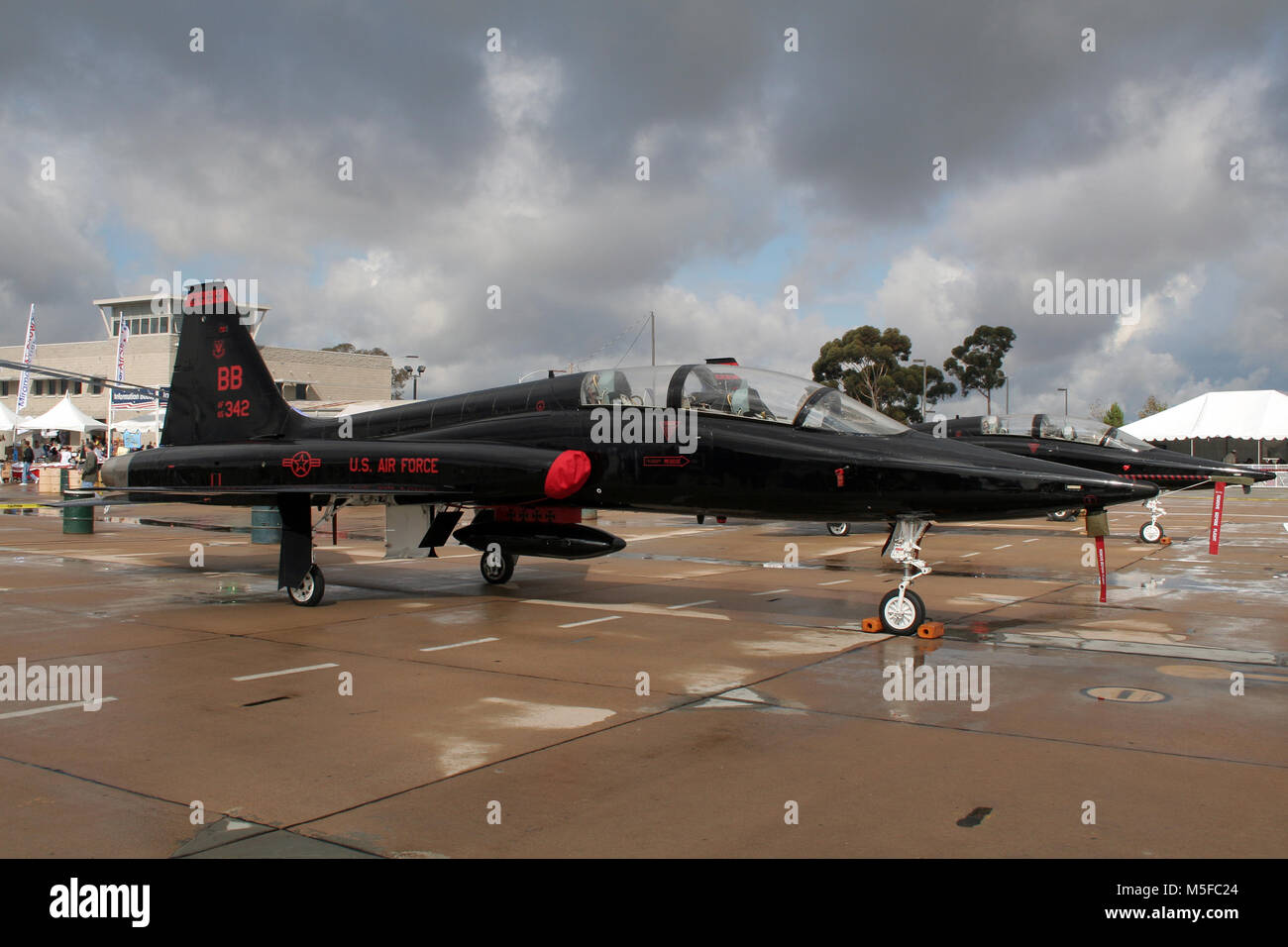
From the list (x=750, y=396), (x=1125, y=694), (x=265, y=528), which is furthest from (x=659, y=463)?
(x=265, y=528)

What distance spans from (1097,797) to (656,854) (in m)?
2.31

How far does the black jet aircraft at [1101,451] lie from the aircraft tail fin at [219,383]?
13009 mm

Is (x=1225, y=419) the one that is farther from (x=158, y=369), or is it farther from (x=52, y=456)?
(x=158, y=369)

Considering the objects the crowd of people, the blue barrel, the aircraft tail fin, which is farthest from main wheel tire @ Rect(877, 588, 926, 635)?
the crowd of people

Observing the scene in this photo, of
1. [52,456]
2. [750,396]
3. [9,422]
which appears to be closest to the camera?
[750,396]

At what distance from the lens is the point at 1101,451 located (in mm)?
19562

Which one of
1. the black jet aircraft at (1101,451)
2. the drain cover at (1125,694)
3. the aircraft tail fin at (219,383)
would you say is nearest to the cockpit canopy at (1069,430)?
the black jet aircraft at (1101,451)

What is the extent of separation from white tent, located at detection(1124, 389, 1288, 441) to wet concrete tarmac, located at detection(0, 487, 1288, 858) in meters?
37.2

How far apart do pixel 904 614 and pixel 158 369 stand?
69295 millimetres

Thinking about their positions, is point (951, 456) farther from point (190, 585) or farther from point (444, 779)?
point (190, 585)

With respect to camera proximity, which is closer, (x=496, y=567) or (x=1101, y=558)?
(x=1101, y=558)

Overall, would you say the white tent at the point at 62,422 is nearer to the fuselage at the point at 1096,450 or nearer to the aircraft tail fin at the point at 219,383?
the aircraft tail fin at the point at 219,383

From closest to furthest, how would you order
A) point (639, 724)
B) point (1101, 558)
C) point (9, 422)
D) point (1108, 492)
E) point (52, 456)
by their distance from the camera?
point (639, 724), point (1108, 492), point (1101, 558), point (9, 422), point (52, 456)
